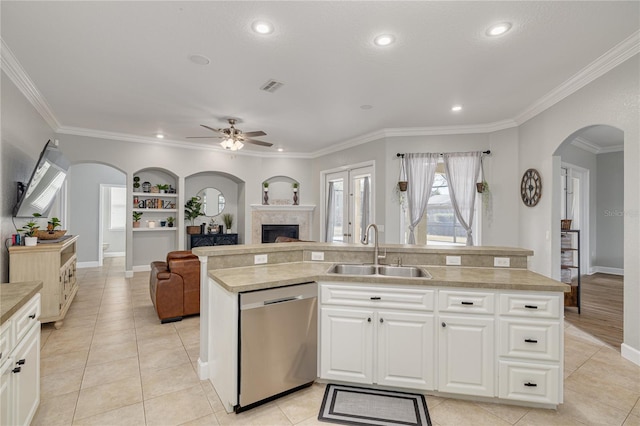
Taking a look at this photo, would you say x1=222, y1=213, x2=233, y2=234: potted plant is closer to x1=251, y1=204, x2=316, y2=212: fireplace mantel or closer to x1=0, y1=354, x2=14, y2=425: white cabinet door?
x1=251, y1=204, x2=316, y2=212: fireplace mantel

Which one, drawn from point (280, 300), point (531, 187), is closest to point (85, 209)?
point (280, 300)

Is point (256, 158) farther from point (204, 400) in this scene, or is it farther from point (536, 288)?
point (536, 288)

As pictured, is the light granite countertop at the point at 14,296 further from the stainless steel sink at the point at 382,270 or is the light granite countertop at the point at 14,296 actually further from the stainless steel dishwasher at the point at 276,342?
the stainless steel sink at the point at 382,270

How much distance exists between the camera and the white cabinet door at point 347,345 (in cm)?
226

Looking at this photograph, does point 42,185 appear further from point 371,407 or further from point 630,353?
point 630,353

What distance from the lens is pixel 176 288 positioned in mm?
3676

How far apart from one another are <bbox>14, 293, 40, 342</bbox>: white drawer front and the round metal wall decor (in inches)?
210

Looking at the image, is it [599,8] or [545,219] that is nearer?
[599,8]

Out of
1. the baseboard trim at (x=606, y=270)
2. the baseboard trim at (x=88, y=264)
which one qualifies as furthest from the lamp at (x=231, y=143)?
the baseboard trim at (x=606, y=270)

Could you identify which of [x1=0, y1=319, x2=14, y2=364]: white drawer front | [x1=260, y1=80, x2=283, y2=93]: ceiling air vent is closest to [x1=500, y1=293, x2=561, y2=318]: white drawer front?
[x1=0, y1=319, x2=14, y2=364]: white drawer front

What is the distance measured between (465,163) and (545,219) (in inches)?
60.4

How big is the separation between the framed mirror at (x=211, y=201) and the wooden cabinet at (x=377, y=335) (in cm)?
590

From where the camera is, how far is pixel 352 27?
2.48 metres

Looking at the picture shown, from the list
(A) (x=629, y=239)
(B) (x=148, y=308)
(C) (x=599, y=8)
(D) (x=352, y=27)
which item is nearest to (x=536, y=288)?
Answer: (A) (x=629, y=239)
